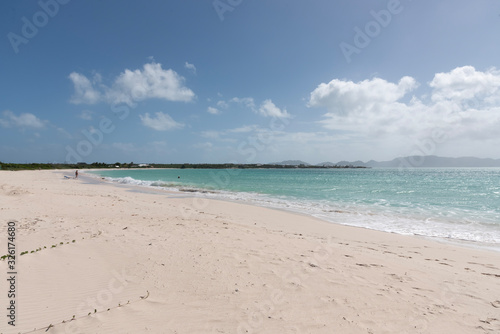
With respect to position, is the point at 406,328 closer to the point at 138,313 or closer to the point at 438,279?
the point at 438,279

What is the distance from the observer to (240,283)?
5.23 meters

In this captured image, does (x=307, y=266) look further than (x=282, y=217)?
No

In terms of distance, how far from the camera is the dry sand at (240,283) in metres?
3.98

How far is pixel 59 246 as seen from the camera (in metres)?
7.03

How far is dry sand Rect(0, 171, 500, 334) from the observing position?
3.98 meters

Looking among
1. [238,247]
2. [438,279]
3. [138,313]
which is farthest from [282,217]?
[138,313]

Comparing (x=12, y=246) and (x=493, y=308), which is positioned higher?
(x=12, y=246)

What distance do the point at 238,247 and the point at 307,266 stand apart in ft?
7.43

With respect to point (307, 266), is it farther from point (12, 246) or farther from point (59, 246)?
point (12, 246)

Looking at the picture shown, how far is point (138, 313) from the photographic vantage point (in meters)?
4.15

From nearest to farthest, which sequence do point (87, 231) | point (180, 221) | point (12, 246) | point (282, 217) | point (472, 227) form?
point (12, 246) → point (87, 231) → point (180, 221) → point (472, 227) → point (282, 217)

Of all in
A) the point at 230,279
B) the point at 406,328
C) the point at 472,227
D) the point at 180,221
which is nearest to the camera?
the point at 406,328

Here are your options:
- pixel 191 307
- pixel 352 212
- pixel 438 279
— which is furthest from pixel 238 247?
pixel 352 212

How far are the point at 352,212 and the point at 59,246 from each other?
15.1m
